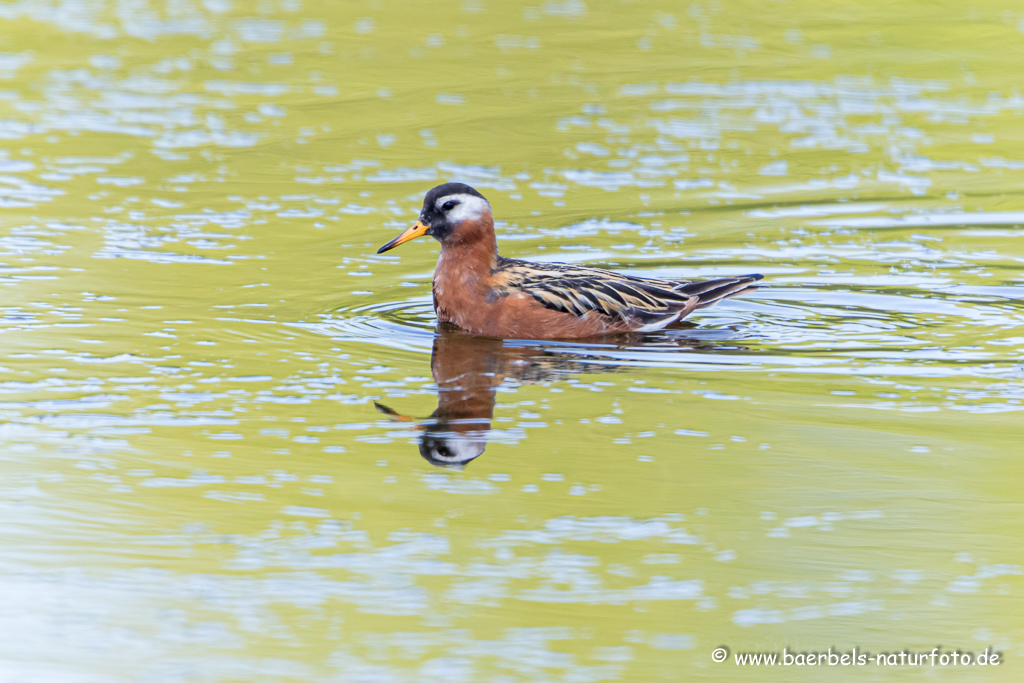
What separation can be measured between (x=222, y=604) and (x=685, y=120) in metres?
11.3

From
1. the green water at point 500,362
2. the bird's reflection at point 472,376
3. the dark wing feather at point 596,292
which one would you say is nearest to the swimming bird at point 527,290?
the dark wing feather at point 596,292

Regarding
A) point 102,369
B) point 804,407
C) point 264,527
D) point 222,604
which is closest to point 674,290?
point 804,407

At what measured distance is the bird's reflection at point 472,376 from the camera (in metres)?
7.49

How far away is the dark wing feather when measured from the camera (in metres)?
10.2

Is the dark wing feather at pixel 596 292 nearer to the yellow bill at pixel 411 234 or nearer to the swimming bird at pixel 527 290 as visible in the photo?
the swimming bird at pixel 527 290

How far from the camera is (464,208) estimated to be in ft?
35.0

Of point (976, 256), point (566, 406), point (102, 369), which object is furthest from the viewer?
point (976, 256)

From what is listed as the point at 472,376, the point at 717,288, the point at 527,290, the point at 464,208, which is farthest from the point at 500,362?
the point at 717,288

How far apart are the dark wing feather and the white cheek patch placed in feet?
1.46

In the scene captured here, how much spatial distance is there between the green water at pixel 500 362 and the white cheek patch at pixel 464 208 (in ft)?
2.35

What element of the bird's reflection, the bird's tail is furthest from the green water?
the bird's tail

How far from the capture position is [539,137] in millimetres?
15359

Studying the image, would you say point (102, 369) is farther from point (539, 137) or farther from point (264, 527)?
point (539, 137)

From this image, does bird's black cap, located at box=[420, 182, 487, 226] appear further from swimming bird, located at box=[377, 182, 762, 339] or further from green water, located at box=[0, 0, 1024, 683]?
green water, located at box=[0, 0, 1024, 683]
